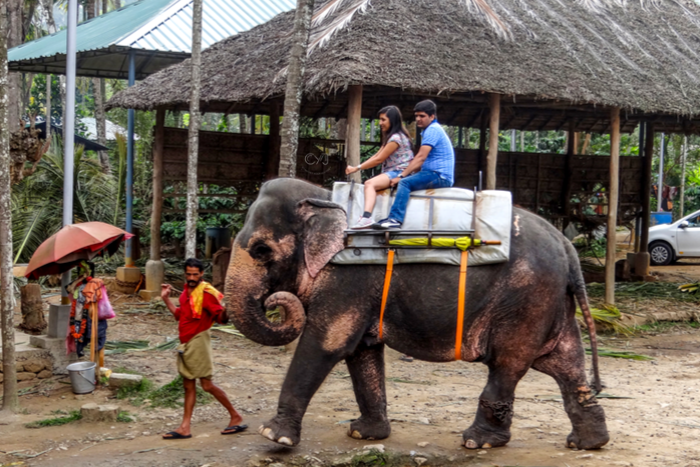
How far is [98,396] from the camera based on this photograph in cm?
721

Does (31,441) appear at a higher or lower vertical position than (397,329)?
lower

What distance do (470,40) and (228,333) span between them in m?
4.91

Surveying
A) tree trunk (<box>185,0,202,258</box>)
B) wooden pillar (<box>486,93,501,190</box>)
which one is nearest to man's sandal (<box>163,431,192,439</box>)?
tree trunk (<box>185,0,202,258</box>)

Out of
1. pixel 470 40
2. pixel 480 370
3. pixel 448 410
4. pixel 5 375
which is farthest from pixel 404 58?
pixel 5 375

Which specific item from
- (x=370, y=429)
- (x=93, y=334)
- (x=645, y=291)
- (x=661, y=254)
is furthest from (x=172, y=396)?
(x=661, y=254)

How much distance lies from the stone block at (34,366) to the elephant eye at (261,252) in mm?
3619

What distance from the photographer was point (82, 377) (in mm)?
7234

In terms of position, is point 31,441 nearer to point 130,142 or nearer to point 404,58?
point 404,58

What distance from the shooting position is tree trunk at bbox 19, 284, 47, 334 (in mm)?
9195

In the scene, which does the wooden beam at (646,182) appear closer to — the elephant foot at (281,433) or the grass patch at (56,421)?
the elephant foot at (281,433)

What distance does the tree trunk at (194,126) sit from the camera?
10.3m

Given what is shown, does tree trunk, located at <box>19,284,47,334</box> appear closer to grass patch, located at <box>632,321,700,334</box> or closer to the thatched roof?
the thatched roof

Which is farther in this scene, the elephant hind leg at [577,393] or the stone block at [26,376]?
the stone block at [26,376]

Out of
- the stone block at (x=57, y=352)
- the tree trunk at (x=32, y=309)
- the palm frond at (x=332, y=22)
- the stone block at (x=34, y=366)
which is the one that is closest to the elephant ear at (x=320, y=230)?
the stone block at (x=57, y=352)
